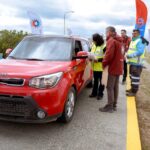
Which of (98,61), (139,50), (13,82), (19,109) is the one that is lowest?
(19,109)

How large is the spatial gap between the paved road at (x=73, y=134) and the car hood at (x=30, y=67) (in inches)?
43.2

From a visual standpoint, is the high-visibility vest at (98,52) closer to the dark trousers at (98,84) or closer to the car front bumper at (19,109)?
the dark trousers at (98,84)

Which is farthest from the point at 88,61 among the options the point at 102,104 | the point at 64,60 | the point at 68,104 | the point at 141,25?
the point at 141,25

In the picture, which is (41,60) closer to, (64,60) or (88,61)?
(64,60)

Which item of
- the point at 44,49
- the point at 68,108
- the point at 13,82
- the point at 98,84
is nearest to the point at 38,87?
the point at 13,82

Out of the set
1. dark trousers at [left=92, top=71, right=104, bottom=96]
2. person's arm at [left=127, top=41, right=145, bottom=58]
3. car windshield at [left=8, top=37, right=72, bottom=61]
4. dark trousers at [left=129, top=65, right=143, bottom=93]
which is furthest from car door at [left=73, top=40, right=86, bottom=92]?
dark trousers at [left=129, top=65, right=143, bottom=93]

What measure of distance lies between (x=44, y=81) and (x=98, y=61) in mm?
3137

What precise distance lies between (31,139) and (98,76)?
11.8 ft

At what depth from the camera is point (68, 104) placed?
618 cm

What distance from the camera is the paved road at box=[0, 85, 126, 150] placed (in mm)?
5215

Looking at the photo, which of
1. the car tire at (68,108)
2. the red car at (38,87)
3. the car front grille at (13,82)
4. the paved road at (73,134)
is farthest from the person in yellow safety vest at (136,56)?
the car front grille at (13,82)

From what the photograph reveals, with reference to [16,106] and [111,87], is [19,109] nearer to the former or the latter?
[16,106]

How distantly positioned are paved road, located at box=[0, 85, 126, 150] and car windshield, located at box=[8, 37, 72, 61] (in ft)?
4.55

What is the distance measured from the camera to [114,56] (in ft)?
23.6
